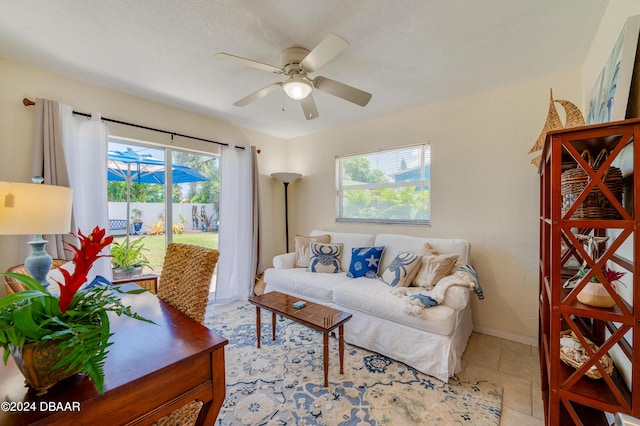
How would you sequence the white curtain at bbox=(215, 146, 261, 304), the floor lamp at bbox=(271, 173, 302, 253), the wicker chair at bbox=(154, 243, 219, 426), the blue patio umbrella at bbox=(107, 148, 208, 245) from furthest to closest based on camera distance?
the floor lamp at bbox=(271, 173, 302, 253)
the white curtain at bbox=(215, 146, 261, 304)
the blue patio umbrella at bbox=(107, 148, 208, 245)
the wicker chair at bbox=(154, 243, 219, 426)

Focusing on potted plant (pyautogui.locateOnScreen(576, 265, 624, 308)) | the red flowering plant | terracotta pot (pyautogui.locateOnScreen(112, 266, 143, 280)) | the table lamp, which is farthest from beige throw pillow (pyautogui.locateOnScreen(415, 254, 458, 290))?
terracotta pot (pyautogui.locateOnScreen(112, 266, 143, 280))

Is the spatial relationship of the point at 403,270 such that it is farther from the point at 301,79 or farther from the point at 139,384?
the point at 139,384

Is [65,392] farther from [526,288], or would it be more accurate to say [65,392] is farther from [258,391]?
[526,288]

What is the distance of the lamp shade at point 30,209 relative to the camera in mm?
1400

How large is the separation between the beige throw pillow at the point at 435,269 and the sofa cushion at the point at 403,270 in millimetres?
90

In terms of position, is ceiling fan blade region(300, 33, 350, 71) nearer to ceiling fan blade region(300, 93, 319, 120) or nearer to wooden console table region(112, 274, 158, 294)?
ceiling fan blade region(300, 93, 319, 120)

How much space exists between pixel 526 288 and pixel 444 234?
85 cm

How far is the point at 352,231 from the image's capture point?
3.64 metres

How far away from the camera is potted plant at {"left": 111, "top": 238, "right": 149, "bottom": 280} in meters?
2.55

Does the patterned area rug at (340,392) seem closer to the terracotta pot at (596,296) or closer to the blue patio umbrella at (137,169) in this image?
the terracotta pot at (596,296)

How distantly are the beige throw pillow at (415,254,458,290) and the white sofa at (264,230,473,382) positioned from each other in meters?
0.09

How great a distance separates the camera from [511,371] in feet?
6.54

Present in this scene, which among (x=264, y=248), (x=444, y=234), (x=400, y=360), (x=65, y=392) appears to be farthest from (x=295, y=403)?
(x=264, y=248)

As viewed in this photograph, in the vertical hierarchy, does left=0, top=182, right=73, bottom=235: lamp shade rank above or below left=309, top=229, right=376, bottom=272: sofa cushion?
above
